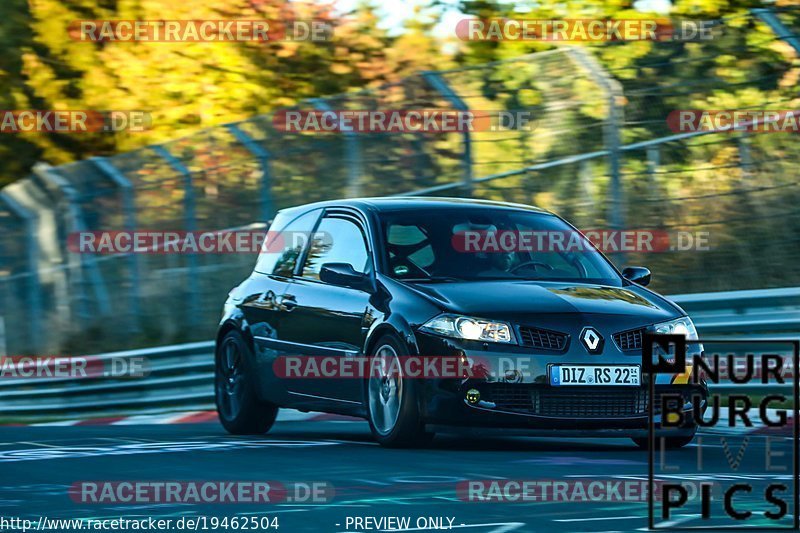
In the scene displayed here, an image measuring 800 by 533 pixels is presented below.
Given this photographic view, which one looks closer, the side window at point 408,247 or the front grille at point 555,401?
the front grille at point 555,401

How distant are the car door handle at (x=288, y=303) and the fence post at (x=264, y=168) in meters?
5.76

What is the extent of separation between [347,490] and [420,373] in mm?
1980

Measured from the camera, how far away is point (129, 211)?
19922mm

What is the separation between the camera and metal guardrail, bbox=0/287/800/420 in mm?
12273

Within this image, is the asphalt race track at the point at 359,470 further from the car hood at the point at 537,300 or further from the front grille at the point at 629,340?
the car hood at the point at 537,300

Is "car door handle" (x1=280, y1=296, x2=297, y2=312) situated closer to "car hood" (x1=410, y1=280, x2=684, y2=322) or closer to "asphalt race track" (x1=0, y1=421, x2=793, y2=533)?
"asphalt race track" (x1=0, y1=421, x2=793, y2=533)

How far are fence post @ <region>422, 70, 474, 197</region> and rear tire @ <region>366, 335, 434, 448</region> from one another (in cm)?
550

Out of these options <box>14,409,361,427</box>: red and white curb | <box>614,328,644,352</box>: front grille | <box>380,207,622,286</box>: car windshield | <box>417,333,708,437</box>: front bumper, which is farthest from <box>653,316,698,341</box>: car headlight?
<box>14,409,361,427</box>: red and white curb

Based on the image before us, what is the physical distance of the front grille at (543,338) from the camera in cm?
980

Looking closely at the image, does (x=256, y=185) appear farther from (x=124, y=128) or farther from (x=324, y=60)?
(x=124, y=128)

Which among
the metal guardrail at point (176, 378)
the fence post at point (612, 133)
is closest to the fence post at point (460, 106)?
the fence post at point (612, 133)

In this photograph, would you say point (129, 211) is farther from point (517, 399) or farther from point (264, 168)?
point (517, 399)

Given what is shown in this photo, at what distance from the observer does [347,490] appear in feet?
26.0

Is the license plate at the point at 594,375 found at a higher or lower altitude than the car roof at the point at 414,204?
lower
